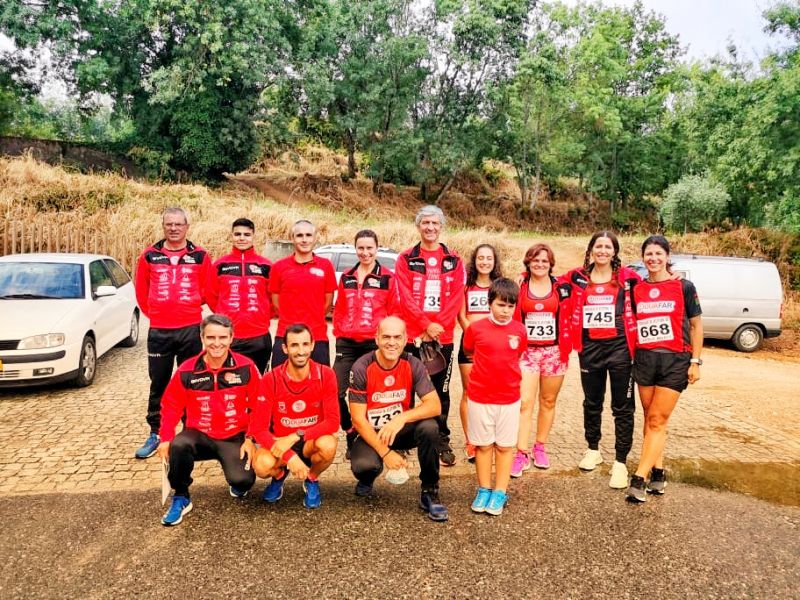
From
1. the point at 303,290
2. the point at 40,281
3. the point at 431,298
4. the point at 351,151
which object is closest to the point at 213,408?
the point at 303,290

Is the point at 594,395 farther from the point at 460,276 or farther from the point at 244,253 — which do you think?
the point at 244,253

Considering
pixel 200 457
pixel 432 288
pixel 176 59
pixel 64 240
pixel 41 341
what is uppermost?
pixel 176 59

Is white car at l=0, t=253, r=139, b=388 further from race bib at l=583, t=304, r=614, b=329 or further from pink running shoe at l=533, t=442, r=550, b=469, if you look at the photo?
race bib at l=583, t=304, r=614, b=329

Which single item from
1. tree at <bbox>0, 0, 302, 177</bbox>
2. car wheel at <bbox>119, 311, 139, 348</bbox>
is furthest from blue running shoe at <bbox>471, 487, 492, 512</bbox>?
tree at <bbox>0, 0, 302, 177</bbox>

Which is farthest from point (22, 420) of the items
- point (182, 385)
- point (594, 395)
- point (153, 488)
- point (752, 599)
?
point (752, 599)

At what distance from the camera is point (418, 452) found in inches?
155

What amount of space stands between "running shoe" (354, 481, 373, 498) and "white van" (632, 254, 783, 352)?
9794 mm

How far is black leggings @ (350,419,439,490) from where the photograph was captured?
3920 mm

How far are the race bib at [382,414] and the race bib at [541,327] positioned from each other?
4.49 feet

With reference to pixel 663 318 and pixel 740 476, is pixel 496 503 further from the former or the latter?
pixel 740 476

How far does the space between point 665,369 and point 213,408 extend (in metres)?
3.46

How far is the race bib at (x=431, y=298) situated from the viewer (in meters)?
4.82

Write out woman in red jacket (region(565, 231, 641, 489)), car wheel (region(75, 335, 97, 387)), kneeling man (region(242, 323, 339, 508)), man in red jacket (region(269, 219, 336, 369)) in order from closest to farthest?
kneeling man (region(242, 323, 339, 508)) < woman in red jacket (region(565, 231, 641, 489)) < man in red jacket (region(269, 219, 336, 369)) < car wheel (region(75, 335, 97, 387))

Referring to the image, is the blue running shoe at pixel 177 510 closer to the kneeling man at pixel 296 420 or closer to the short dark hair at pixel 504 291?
the kneeling man at pixel 296 420
